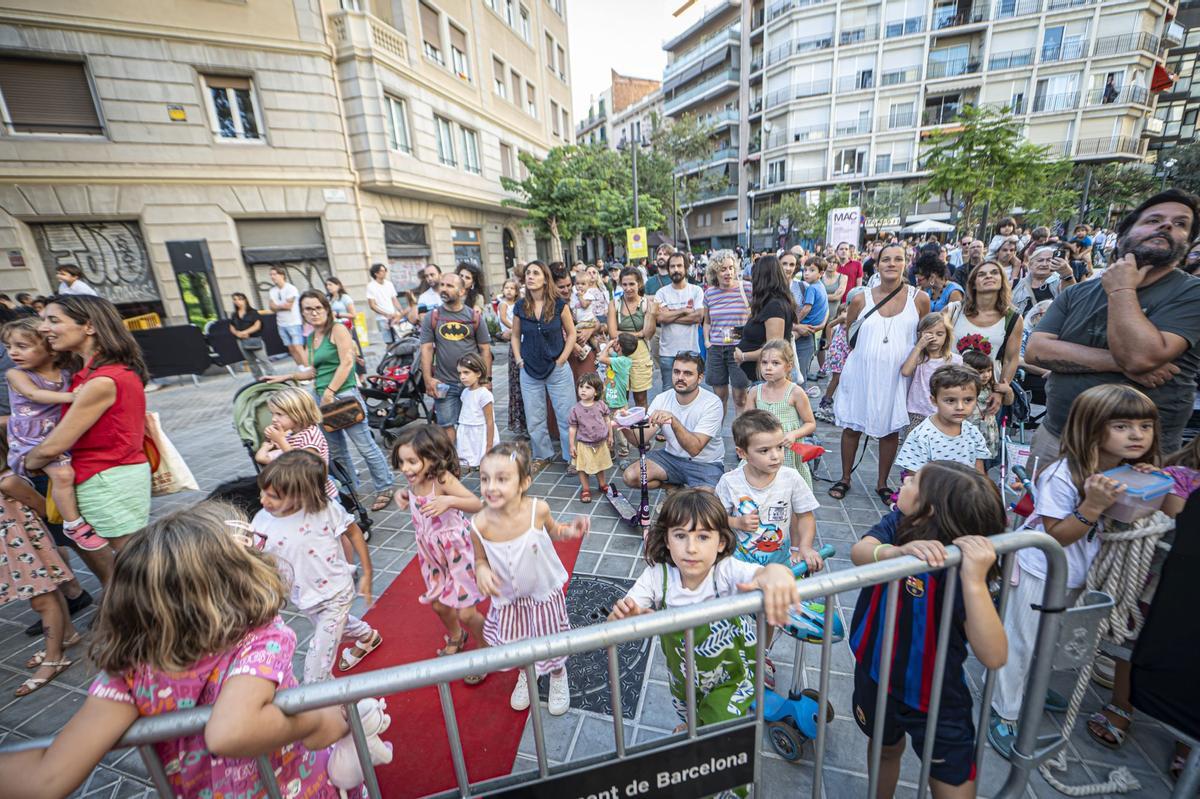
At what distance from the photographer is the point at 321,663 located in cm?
259

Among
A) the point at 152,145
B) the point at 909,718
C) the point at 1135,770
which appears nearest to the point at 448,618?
the point at 909,718

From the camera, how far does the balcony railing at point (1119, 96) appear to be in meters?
27.2

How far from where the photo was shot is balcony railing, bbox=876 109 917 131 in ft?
100

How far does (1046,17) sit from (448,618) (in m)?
43.5

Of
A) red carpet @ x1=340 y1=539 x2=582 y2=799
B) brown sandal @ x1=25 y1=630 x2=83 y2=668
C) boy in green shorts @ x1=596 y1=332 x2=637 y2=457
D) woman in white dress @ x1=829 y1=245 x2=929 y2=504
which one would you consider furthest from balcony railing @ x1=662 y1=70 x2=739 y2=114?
brown sandal @ x1=25 y1=630 x2=83 y2=668

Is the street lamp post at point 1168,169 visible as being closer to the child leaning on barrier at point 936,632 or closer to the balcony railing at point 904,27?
the balcony railing at point 904,27

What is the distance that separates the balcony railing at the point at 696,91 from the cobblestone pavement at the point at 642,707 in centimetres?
4342

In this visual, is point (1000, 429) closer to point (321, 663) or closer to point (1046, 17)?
point (321, 663)

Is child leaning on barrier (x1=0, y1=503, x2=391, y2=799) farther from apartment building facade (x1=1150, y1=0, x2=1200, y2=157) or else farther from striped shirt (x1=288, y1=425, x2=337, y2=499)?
apartment building facade (x1=1150, y1=0, x2=1200, y2=157)

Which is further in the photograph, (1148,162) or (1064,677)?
(1148,162)

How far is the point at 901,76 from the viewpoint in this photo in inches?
1195

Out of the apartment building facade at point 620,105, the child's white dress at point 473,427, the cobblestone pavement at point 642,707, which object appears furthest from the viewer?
the apartment building facade at point 620,105

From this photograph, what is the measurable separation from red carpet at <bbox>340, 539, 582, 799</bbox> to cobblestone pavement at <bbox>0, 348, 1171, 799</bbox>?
0.34 feet

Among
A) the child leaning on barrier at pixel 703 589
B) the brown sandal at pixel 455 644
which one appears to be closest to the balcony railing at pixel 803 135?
the child leaning on barrier at pixel 703 589
